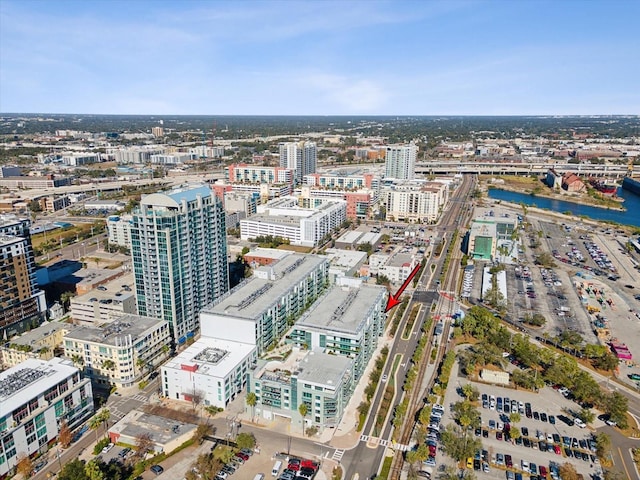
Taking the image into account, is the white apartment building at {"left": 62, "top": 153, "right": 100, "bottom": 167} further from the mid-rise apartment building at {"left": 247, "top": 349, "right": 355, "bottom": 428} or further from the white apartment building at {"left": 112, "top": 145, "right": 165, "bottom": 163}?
the mid-rise apartment building at {"left": 247, "top": 349, "right": 355, "bottom": 428}

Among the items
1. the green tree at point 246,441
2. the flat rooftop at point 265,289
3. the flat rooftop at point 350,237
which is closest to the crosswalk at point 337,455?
the green tree at point 246,441

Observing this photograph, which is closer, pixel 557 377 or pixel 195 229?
pixel 557 377

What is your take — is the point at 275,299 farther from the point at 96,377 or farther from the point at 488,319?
the point at 488,319

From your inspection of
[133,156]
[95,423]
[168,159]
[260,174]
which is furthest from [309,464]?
[133,156]

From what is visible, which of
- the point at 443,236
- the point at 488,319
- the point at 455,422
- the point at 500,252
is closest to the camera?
the point at 455,422

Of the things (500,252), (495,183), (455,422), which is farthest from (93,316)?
(495,183)

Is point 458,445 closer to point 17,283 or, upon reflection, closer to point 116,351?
point 116,351

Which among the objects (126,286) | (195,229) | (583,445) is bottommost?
(583,445)
